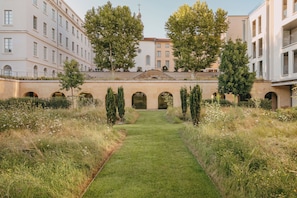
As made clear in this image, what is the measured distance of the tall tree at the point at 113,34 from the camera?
124 feet

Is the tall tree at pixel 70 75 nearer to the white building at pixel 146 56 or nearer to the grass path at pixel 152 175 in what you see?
the grass path at pixel 152 175

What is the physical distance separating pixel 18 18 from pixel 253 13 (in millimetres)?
29115

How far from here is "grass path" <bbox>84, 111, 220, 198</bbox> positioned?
4836 mm

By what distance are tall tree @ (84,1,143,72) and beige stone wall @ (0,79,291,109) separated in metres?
8.40

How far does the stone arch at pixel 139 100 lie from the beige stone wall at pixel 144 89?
1019 mm

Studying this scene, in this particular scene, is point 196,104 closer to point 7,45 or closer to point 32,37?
point 32,37

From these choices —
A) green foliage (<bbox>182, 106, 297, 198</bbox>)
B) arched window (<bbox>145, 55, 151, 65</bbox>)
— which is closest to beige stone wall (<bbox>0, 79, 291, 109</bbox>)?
green foliage (<bbox>182, 106, 297, 198</bbox>)

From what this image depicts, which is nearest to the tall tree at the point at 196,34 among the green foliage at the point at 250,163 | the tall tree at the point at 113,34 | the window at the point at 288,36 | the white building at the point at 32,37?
the tall tree at the point at 113,34

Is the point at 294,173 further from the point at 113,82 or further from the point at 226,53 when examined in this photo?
the point at 113,82

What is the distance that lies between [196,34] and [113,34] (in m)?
12.0

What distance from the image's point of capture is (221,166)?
545 cm

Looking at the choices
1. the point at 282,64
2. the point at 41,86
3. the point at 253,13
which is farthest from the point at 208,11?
the point at 41,86

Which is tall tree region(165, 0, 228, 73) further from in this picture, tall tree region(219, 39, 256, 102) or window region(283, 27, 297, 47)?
tall tree region(219, 39, 256, 102)

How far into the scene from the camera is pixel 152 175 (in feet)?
18.8
